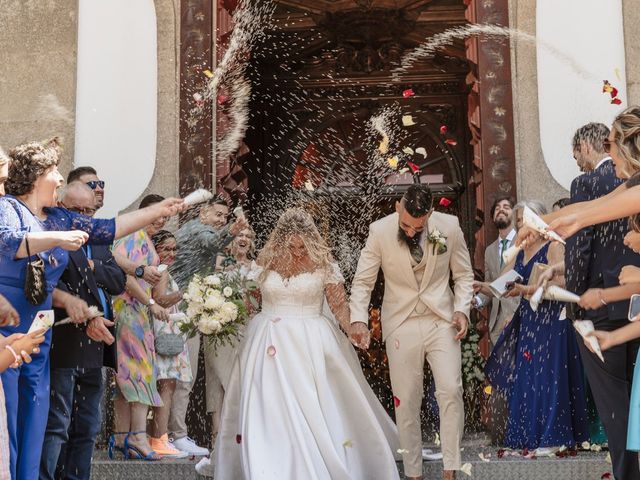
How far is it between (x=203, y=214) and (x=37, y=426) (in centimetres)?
340

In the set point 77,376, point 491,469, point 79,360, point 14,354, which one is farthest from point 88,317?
point 491,469

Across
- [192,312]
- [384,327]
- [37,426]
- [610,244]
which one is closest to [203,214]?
[192,312]

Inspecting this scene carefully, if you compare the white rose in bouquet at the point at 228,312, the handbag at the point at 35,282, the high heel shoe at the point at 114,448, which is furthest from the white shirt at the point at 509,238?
the handbag at the point at 35,282

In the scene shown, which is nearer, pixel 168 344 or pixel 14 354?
pixel 14 354

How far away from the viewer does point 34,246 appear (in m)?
5.16

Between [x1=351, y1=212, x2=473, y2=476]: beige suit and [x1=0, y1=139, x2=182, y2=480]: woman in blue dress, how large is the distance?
211 centimetres

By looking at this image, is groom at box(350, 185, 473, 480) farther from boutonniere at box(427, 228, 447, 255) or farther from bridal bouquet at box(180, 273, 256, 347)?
bridal bouquet at box(180, 273, 256, 347)

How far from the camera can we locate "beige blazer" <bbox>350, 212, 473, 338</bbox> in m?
7.20

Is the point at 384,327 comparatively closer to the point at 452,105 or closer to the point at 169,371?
the point at 169,371

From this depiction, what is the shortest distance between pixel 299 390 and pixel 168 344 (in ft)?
5.09

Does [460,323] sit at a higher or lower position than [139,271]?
lower

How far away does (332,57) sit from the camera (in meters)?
12.5

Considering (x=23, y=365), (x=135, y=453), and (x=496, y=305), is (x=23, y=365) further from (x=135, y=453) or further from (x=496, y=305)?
(x=496, y=305)

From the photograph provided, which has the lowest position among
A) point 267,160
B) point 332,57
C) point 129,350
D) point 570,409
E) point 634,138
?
point 570,409
